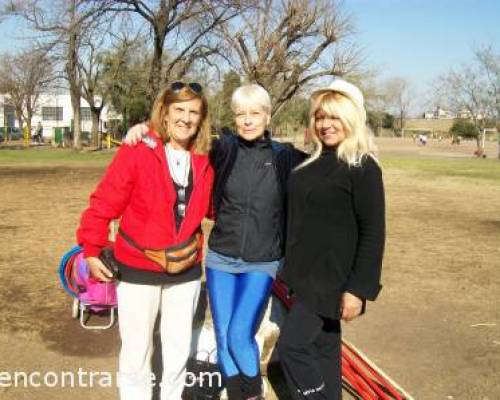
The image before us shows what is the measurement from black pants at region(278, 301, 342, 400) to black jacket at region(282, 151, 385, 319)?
3.5 inches

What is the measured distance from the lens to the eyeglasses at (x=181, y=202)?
9.87 feet

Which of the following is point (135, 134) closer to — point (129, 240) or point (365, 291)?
point (129, 240)

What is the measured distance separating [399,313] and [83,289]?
2945 millimetres

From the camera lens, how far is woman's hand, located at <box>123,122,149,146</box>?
9.73 feet

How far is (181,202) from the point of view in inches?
119

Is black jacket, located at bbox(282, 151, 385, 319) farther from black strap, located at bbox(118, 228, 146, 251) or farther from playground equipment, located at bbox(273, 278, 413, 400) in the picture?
black strap, located at bbox(118, 228, 146, 251)

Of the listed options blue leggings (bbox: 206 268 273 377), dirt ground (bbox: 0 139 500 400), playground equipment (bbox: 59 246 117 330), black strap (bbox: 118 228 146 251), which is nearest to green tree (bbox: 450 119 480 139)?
dirt ground (bbox: 0 139 500 400)

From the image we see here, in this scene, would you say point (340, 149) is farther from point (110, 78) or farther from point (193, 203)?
point (110, 78)

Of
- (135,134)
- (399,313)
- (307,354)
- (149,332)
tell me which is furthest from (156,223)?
(399,313)

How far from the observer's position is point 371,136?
295 centimetres

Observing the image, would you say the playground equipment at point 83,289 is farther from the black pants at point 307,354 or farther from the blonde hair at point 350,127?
the blonde hair at point 350,127

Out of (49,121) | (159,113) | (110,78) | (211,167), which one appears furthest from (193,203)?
(49,121)

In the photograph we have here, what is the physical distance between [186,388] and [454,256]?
223 inches

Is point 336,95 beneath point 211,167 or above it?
above
